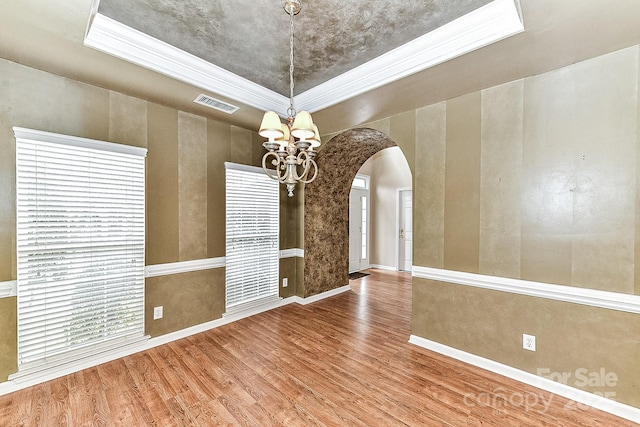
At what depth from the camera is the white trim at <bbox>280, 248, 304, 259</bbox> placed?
4.34 m

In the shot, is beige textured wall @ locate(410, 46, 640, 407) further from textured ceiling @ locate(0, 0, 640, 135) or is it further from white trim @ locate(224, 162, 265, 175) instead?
white trim @ locate(224, 162, 265, 175)

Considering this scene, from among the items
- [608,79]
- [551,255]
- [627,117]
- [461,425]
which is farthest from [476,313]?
[608,79]

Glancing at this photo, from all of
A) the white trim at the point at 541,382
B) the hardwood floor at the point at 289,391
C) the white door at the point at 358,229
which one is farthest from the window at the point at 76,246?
the white door at the point at 358,229

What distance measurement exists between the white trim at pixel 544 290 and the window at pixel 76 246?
3262mm

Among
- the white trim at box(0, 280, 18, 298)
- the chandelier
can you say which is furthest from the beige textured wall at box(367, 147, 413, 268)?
the white trim at box(0, 280, 18, 298)

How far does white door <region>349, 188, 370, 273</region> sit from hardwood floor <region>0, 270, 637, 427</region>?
11.4ft

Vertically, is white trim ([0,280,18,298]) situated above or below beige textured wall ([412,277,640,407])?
above

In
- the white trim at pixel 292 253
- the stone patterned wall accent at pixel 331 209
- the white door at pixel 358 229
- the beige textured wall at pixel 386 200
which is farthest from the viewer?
the beige textured wall at pixel 386 200

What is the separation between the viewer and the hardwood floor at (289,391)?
193cm

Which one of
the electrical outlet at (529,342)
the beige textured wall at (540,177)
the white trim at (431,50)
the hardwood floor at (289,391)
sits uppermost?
the white trim at (431,50)

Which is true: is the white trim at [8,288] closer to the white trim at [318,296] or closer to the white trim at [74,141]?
the white trim at [74,141]

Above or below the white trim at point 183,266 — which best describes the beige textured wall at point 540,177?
above

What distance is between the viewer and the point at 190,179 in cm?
327

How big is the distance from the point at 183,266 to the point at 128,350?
98 centimetres
